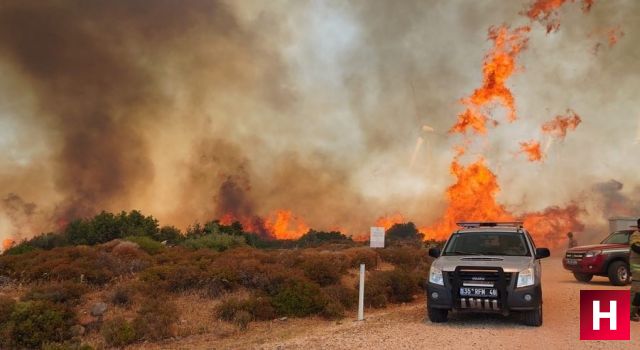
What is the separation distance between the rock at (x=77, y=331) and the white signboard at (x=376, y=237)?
7318 millimetres

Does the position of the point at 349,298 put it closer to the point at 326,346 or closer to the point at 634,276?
the point at 326,346

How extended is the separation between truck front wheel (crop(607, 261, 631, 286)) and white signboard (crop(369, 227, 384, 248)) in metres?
9.53

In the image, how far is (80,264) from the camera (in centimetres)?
1794

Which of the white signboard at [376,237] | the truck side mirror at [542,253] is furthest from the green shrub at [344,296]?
the truck side mirror at [542,253]

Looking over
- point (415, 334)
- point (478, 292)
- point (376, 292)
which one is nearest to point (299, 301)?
point (376, 292)

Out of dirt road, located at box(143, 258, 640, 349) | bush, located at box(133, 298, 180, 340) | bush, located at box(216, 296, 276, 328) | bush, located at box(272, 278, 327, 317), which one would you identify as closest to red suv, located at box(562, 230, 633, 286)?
dirt road, located at box(143, 258, 640, 349)

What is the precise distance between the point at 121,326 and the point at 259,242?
38988 mm

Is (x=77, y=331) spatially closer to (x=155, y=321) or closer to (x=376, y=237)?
(x=155, y=321)

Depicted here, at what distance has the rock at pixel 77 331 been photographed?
11.8 m

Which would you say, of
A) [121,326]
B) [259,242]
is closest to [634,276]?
[121,326]

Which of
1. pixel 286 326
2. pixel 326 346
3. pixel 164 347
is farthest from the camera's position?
pixel 286 326

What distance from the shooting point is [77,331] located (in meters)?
11.9

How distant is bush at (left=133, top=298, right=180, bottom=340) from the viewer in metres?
11.5

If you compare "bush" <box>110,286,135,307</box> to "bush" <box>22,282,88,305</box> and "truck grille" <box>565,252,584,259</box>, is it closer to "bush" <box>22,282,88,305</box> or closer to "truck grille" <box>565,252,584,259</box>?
"bush" <box>22,282,88,305</box>
